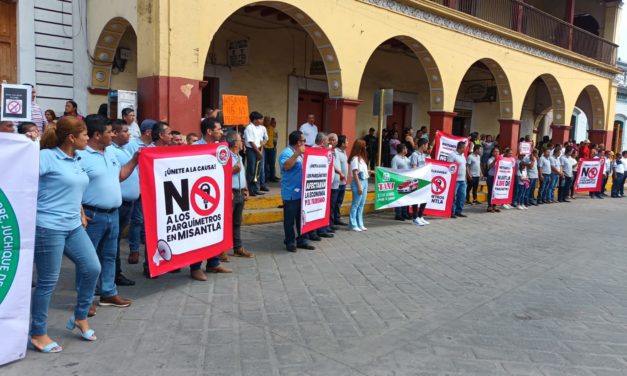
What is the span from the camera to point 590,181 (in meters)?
16.1

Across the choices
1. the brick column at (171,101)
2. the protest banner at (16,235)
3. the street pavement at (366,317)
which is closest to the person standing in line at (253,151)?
the brick column at (171,101)

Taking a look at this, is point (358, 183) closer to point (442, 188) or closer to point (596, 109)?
point (442, 188)

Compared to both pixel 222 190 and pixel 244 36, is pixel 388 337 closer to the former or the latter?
pixel 222 190

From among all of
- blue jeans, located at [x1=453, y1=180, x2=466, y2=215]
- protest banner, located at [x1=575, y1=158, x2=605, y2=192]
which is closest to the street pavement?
blue jeans, located at [x1=453, y1=180, x2=466, y2=215]

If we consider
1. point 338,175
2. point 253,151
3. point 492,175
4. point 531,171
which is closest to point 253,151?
point 253,151

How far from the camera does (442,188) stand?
10172mm

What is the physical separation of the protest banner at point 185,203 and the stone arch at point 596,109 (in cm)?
1980

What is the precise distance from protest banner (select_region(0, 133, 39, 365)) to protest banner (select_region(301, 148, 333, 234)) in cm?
400

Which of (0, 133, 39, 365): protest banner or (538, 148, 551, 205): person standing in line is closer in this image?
(0, 133, 39, 365): protest banner

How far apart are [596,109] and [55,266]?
75.4 ft

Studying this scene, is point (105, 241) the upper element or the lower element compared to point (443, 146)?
lower

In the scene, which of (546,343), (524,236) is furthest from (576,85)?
(546,343)

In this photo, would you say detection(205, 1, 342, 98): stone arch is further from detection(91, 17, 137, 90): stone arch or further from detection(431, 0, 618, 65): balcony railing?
detection(431, 0, 618, 65): balcony railing

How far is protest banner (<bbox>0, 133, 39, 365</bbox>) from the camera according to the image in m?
3.19
